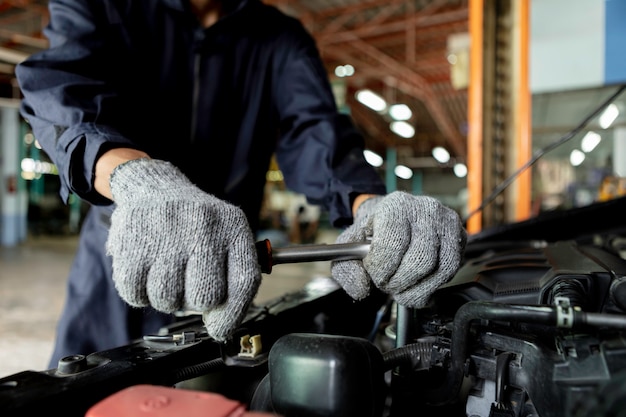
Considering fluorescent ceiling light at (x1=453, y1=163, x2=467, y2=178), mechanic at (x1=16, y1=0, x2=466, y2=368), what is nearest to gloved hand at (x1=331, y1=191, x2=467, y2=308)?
mechanic at (x1=16, y1=0, x2=466, y2=368)

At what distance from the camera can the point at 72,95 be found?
3.13ft

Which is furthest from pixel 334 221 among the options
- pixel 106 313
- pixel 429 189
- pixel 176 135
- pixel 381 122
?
pixel 429 189

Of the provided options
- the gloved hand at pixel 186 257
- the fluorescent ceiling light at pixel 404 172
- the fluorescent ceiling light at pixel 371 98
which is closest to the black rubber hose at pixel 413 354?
the gloved hand at pixel 186 257

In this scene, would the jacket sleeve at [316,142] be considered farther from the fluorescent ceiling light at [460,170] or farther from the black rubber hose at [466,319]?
the fluorescent ceiling light at [460,170]

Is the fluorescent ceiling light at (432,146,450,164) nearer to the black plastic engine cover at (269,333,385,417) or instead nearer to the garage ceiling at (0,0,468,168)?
the garage ceiling at (0,0,468,168)

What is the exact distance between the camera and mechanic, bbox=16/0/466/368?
0.60 m

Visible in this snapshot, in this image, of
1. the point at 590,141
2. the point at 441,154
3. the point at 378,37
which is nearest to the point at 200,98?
the point at 590,141

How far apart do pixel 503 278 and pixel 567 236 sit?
0.72 m

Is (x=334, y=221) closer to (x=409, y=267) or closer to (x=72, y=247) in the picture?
(x=409, y=267)

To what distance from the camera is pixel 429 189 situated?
63.3 feet

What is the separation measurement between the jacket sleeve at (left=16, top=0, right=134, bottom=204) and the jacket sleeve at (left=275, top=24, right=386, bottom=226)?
51 centimetres

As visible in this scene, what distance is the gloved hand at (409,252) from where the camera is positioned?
0.72 meters

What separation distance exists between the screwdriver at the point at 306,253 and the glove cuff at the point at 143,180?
0.15 m

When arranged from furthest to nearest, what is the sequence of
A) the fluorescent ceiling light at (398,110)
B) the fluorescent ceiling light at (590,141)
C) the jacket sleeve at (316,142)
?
the fluorescent ceiling light at (398,110), the fluorescent ceiling light at (590,141), the jacket sleeve at (316,142)
